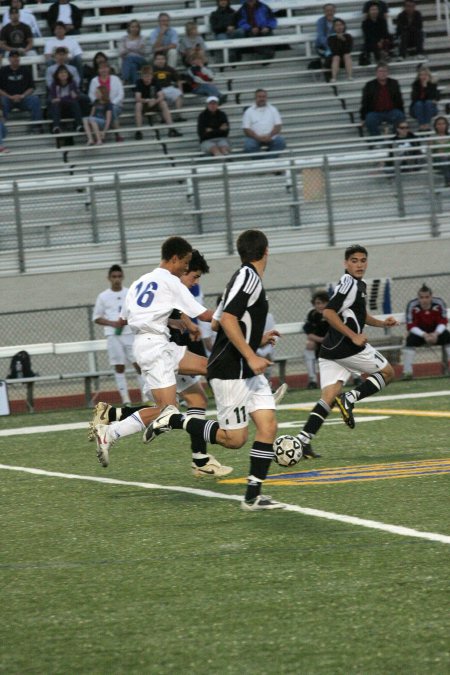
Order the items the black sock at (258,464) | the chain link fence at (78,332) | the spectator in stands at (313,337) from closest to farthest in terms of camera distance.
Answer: the black sock at (258,464) < the spectator in stands at (313,337) < the chain link fence at (78,332)

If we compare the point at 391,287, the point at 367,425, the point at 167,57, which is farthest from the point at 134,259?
the point at 367,425

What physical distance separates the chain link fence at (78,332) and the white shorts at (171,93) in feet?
17.8

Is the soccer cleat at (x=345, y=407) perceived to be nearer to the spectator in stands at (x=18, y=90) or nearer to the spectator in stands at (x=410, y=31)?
the spectator in stands at (x=18, y=90)

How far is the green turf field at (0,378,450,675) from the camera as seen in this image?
4695mm

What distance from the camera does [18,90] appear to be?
23328 millimetres

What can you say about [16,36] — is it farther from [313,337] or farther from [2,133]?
[313,337]

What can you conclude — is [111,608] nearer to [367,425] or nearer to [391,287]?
[367,425]

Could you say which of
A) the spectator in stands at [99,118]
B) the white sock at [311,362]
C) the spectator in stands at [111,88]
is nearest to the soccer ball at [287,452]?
the white sock at [311,362]

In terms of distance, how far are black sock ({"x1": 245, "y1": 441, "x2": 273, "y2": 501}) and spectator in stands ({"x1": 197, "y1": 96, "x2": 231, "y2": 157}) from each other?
15.2m

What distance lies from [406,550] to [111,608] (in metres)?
1.57

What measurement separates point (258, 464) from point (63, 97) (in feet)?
53.4

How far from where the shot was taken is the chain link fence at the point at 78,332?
18.9 metres

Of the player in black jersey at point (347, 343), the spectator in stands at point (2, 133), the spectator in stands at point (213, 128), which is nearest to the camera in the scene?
the player in black jersey at point (347, 343)

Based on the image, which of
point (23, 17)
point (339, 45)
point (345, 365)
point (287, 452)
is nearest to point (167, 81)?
point (23, 17)
